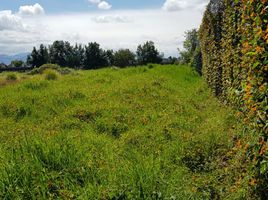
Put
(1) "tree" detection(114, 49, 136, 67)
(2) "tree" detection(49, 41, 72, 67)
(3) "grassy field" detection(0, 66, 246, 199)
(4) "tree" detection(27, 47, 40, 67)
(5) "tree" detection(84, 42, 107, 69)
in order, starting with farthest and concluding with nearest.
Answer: (2) "tree" detection(49, 41, 72, 67) → (4) "tree" detection(27, 47, 40, 67) → (5) "tree" detection(84, 42, 107, 69) → (1) "tree" detection(114, 49, 136, 67) → (3) "grassy field" detection(0, 66, 246, 199)

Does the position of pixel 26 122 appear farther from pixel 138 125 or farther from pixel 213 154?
pixel 213 154

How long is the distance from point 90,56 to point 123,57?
6.80m

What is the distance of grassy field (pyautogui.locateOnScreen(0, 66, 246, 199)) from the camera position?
4.06 metres

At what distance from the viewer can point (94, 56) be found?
66688 millimetres

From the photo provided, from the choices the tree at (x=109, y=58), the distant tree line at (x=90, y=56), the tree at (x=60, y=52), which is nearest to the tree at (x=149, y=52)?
the distant tree line at (x=90, y=56)

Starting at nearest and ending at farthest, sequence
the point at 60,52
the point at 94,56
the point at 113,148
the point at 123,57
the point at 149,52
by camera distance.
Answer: the point at 113,148
the point at 149,52
the point at 123,57
the point at 94,56
the point at 60,52

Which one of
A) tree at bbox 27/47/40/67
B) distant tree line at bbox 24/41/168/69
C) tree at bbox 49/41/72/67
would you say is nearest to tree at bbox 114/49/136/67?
distant tree line at bbox 24/41/168/69

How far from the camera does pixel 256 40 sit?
3.54 metres

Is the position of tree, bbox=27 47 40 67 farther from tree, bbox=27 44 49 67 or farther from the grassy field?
the grassy field

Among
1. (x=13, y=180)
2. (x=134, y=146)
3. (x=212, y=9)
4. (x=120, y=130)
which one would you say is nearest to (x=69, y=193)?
(x=13, y=180)

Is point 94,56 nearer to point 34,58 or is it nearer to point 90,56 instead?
point 90,56

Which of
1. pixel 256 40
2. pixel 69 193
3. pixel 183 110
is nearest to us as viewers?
pixel 256 40

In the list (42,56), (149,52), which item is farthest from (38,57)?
(149,52)

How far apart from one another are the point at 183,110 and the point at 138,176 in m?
5.48
